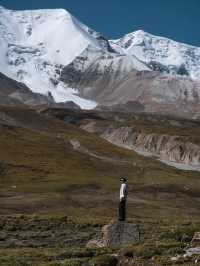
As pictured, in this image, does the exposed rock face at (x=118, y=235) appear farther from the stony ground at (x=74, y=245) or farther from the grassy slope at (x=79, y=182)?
the grassy slope at (x=79, y=182)

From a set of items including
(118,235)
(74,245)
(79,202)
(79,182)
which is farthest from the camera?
(79,182)

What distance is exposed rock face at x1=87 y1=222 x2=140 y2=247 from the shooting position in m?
31.3

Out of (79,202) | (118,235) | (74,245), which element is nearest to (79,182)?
(79,202)

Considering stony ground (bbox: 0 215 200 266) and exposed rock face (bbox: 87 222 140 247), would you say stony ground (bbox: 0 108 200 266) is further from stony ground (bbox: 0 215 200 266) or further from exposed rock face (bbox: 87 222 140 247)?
exposed rock face (bbox: 87 222 140 247)

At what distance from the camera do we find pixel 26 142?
15800cm

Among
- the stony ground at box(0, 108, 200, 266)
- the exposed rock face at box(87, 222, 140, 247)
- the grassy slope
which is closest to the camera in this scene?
the stony ground at box(0, 108, 200, 266)

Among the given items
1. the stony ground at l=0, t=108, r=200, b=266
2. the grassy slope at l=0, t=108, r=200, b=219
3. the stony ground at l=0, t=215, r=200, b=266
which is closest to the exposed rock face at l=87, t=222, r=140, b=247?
the stony ground at l=0, t=215, r=200, b=266

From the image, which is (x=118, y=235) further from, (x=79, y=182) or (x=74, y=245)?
(x=79, y=182)

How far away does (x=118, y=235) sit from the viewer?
31516 mm

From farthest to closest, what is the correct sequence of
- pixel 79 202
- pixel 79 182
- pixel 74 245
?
pixel 79 182 → pixel 79 202 → pixel 74 245

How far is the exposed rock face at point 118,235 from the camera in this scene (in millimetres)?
31344

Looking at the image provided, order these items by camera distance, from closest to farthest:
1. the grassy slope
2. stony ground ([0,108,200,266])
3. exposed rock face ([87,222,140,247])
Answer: stony ground ([0,108,200,266]) < exposed rock face ([87,222,140,247]) < the grassy slope

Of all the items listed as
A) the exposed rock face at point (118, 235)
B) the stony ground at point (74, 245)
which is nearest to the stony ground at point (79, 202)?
the stony ground at point (74, 245)

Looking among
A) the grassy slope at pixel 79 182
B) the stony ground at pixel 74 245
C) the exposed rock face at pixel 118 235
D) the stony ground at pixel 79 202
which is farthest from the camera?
the grassy slope at pixel 79 182
